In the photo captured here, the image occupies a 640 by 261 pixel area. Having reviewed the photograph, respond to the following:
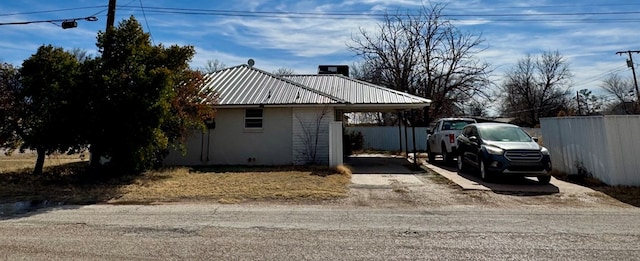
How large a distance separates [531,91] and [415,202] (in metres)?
61.3

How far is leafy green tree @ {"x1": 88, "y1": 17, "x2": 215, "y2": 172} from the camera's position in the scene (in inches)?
396

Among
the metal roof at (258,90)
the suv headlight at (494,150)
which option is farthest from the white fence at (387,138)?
the suv headlight at (494,150)

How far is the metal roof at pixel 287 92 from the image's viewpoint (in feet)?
48.6

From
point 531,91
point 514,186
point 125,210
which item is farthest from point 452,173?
point 531,91

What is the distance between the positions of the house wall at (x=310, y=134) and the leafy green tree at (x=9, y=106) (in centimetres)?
865

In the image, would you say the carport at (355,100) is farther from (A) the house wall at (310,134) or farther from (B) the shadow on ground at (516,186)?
(B) the shadow on ground at (516,186)

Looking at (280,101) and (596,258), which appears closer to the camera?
(596,258)

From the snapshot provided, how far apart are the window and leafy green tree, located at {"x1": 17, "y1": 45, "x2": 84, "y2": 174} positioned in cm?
600

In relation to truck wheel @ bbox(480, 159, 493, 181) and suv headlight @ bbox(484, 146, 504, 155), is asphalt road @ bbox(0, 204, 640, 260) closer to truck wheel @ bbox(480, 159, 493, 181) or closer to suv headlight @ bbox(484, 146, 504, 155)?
suv headlight @ bbox(484, 146, 504, 155)

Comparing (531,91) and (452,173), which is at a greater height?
(531,91)

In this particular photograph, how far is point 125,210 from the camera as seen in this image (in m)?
7.30

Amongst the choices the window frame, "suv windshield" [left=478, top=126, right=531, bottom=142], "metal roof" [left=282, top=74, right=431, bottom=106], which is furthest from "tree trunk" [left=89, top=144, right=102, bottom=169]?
"suv windshield" [left=478, top=126, right=531, bottom=142]

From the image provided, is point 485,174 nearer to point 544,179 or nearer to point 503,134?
point 544,179

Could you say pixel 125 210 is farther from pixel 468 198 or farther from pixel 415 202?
pixel 468 198
